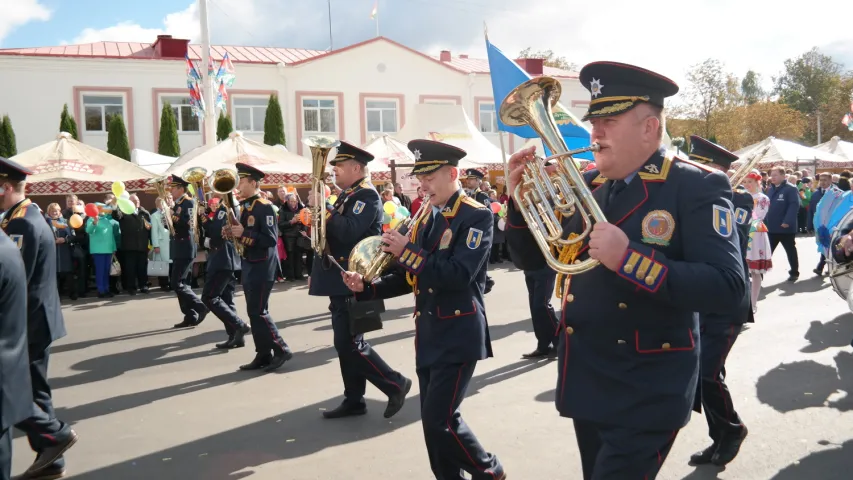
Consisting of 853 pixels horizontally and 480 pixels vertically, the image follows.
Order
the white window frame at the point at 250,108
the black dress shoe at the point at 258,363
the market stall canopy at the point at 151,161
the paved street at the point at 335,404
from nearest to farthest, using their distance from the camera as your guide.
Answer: the paved street at the point at 335,404
the black dress shoe at the point at 258,363
the market stall canopy at the point at 151,161
the white window frame at the point at 250,108

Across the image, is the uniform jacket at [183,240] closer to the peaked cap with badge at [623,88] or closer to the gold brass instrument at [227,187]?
the gold brass instrument at [227,187]

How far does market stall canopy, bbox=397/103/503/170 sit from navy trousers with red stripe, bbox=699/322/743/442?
1493 cm

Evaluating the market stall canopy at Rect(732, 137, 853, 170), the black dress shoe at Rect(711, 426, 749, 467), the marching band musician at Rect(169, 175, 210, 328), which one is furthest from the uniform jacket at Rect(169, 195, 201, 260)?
the market stall canopy at Rect(732, 137, 853, 170)

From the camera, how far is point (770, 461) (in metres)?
4.62

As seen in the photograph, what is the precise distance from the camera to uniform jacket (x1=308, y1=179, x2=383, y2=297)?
18.8 feet

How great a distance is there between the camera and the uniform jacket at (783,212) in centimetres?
1338

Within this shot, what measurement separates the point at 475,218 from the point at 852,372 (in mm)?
4787

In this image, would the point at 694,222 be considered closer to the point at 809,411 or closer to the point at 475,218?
the point at 475,218

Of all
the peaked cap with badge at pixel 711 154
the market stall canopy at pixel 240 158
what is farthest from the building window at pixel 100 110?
the peaked cap with badge at pixel 711 154

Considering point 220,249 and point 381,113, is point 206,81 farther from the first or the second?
point 381,113

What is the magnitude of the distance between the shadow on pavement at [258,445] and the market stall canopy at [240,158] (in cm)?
1138

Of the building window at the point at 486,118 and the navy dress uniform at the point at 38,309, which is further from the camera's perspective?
the building window at the point at 486,118

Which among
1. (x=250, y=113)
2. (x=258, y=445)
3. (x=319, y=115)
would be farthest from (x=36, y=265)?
(x=319, y=115)

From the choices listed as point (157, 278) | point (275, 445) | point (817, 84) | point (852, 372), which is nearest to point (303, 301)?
point (157, 278)
